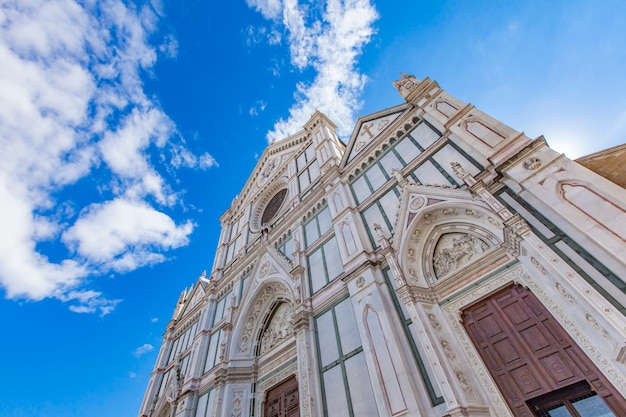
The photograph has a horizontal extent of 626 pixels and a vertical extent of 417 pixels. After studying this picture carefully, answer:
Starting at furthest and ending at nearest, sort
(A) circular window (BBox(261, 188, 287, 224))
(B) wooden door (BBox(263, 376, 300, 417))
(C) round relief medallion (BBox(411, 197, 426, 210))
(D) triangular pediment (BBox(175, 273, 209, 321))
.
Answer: (D) triangular pediment (BBox(175, 273, 209, 321)), (A) circular window (BBox(261, 188, 287, 224)), (B) wooden door (BBox(263, 376, 300, 417)), (C) round relief medallion (BBox(411, 197, 426, 210))

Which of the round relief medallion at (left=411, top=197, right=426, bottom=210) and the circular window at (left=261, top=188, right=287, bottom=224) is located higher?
the circular window at (left=261, top=188, right=287, bottom=224)

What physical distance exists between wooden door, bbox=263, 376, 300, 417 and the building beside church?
0.20ft

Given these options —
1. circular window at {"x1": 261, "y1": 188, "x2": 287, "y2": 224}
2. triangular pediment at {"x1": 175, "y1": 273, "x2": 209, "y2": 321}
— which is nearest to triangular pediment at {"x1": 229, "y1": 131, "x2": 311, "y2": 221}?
circular window at {"x1": 261, "y1": 188, "x2": 287, "y2": 224}

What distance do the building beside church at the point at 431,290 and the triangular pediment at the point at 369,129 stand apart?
0.07 meters

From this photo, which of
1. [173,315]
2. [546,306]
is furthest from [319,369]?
[173,315]

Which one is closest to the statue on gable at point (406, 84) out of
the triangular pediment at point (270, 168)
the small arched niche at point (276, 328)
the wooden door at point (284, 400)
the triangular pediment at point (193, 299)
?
the triangular pediment at point (270, 168)

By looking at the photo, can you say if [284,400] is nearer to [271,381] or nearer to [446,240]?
[271,381]

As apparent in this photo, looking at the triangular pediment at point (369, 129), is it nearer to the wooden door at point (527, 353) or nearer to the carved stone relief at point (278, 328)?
the carved stone relief at point (278, 328)

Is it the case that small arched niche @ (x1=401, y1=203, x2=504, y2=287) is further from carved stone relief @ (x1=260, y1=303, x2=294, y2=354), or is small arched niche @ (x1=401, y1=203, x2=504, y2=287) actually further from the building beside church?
carved stone relief @ (x1=260, y1=303, x2=294, y2=354)

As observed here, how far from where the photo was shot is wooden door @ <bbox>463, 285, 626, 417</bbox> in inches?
200

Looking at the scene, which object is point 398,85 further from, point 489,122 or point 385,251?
point 385,251

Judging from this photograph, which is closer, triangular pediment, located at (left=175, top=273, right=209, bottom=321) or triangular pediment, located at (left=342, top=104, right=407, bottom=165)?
triangular pediment, located at (left=342, top=104, right=407, bottom=165)

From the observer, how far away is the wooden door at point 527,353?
200 inches

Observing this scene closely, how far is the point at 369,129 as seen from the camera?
13.8 m
